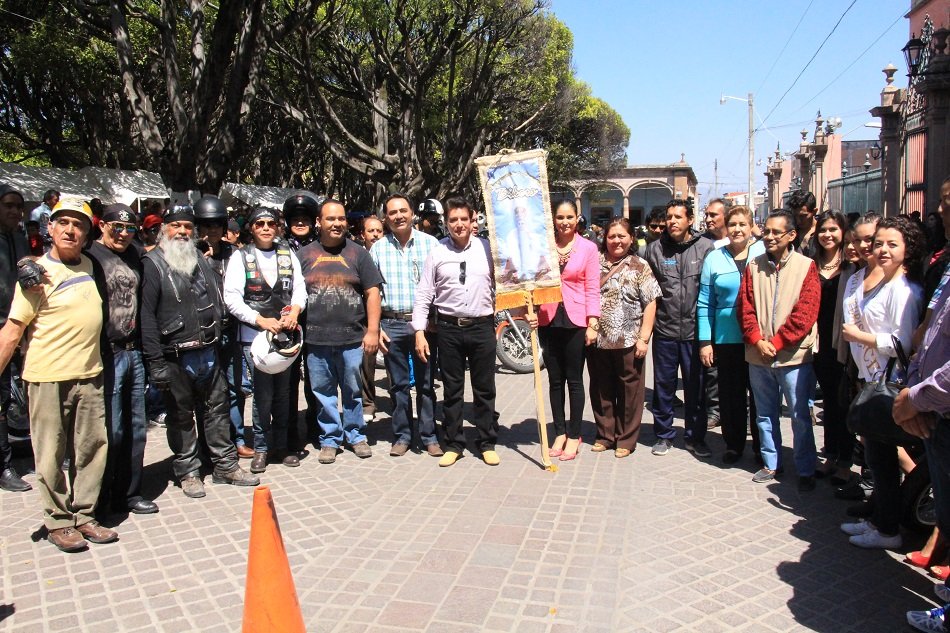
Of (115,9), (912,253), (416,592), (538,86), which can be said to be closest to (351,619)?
(416,592)

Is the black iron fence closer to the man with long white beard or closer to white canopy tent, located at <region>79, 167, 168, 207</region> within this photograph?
the man with long white beard

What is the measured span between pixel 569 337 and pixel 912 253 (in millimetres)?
2530

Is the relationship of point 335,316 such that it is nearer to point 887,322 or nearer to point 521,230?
point 521,230

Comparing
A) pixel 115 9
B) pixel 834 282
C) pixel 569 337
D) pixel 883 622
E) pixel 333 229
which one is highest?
pixel 115 9

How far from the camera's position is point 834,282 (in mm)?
5422

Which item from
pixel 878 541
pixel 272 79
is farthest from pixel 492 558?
pixel 272 79

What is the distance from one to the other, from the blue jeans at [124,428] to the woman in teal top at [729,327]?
13.7 feet

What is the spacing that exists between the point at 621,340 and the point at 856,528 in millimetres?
2170

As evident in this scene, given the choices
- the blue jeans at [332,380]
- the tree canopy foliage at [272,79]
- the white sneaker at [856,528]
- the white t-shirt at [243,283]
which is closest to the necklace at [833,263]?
the white sneaker at [856,528]

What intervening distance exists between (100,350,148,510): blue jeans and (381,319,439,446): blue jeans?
2.04 m

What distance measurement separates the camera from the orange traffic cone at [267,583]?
2.93 metres

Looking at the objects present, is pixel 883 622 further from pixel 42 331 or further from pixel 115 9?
pixel 115 9

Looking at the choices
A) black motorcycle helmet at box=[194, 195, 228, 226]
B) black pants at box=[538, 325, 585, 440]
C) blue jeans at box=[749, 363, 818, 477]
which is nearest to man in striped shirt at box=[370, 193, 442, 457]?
black pants at box=[538, 325, 585, 440]

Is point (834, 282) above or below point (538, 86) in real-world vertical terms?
below
